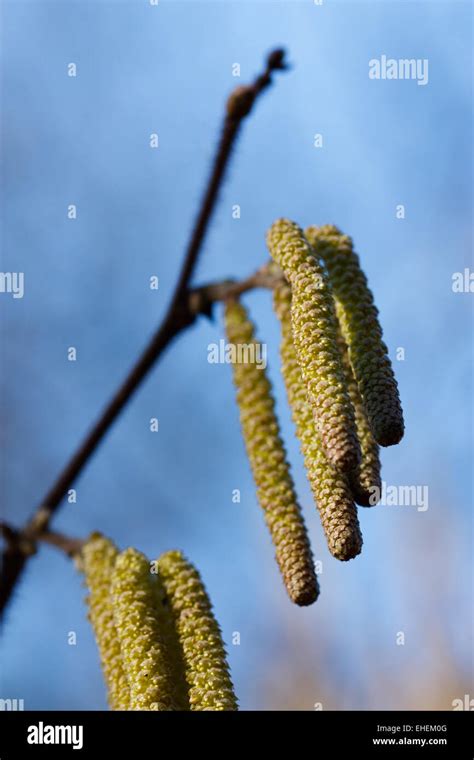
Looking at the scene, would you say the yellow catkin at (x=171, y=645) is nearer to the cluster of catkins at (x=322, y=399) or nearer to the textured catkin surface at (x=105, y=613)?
the textured catkin surface at (x=105, y=613)

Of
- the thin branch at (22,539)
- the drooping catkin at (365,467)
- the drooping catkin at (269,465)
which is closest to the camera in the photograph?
the drooping catkin at (365,467)

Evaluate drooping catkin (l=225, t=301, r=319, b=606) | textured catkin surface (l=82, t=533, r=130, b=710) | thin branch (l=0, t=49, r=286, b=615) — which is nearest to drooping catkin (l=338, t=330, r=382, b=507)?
drooping catkin (l=225, t=301, r=319, b=606)

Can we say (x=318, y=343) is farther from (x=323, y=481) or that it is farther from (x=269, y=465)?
(x=269, y=465)

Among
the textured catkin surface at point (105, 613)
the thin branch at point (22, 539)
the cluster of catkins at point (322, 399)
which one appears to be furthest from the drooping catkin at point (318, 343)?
the thin branch at point (22, 539)
